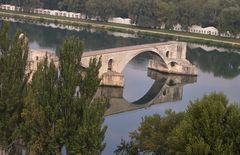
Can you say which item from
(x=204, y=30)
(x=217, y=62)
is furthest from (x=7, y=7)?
(x=217, y=62)

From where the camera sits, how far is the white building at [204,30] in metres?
77.1

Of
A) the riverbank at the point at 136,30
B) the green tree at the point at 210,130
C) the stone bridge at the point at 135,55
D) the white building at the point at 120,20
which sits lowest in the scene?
the green tree at the point at 210,130

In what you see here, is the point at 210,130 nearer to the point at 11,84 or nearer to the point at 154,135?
the point at 154,135

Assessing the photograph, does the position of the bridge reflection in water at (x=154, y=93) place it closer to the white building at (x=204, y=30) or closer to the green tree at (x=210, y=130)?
the green tree at (x=210, y=130)

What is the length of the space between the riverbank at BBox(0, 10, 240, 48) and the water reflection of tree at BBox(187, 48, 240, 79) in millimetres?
5752

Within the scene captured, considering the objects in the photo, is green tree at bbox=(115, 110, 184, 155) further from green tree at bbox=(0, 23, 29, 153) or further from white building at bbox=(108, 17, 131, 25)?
white building at bbox=(108, 17, 131, 25)

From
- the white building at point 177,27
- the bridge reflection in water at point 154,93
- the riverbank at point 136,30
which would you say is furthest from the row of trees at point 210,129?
the white building at point 177,27

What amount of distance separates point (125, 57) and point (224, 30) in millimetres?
33493

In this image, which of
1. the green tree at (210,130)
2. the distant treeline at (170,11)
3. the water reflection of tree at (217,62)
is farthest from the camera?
the distant treeline at (170,11)

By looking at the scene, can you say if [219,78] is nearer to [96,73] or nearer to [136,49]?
[136,49]

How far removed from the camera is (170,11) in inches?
3031

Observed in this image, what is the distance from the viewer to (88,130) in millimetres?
15398

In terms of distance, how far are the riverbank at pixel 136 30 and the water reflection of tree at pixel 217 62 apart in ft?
18.9

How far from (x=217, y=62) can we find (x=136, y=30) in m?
21.4
